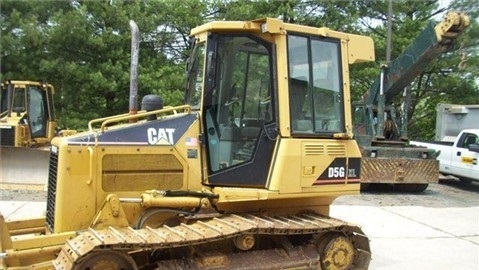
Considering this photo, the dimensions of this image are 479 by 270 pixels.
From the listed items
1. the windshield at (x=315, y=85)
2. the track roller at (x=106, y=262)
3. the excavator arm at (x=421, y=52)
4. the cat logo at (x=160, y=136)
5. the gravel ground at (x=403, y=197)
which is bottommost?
the gravel ground at (x=403, y=197)

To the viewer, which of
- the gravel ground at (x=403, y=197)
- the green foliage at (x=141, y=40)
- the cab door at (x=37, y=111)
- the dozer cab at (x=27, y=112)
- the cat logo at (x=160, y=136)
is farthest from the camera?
the green foliage at (x=141, y=40)

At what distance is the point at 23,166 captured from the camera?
10648 millimetres

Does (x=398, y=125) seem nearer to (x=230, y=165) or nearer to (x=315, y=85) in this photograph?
(x=315, y=85)

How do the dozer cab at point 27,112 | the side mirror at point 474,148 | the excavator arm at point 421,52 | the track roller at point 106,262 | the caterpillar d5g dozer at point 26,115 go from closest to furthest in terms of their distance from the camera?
the track roller at point 106,262 < the excavator arm at point 421,52 < the side mirror at point 474,148 < the caterpillar d5g dozer at point 26,115 < the dozer cab at point 27,112

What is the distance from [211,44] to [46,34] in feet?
41.4

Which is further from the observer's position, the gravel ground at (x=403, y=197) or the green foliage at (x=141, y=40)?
the green foliage at (x=141, y=40)

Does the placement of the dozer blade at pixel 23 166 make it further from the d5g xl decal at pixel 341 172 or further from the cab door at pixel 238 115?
the d5g xl decal at pixel 341 172

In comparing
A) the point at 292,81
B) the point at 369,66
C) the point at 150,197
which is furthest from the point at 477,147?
the point at 150,197

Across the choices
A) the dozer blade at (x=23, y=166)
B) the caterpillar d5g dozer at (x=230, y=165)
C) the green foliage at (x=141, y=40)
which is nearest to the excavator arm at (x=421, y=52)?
the green foliage at (x=141, y=40)

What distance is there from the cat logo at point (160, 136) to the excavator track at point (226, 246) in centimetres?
78

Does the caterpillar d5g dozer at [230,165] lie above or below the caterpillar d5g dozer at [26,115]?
below

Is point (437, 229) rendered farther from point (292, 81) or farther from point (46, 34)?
point (46, 34)

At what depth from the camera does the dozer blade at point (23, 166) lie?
10578mm

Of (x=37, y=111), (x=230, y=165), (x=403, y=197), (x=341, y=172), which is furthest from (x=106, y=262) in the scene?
(x=37, y=111)
